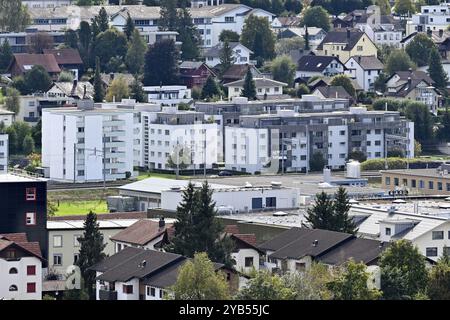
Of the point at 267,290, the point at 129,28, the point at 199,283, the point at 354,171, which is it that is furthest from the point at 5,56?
the point at 267,290

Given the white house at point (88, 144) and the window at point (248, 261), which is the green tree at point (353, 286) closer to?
the window at point (248, 261)

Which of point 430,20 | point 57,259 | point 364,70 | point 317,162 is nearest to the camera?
point 57,259

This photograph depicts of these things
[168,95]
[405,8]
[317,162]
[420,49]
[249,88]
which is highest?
[405,8]

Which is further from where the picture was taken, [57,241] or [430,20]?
[430,20]

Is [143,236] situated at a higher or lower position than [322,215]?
lower

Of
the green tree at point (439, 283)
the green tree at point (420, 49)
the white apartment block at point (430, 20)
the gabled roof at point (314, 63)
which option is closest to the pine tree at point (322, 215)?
the green tree at point (439, 283)

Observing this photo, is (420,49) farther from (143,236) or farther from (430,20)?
(143,236)

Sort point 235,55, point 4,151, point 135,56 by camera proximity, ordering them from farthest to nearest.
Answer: point 235,55
point 135,56
point 4,151

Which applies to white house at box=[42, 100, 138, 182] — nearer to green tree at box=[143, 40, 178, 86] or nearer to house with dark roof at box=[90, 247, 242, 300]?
green tree at box=[143, 40, 178, 86]
